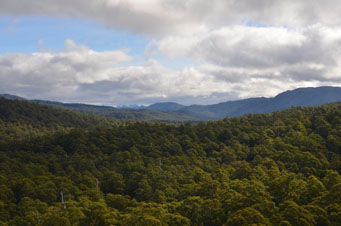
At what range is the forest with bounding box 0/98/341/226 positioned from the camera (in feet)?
135

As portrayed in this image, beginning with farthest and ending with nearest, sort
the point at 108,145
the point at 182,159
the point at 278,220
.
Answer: the point at 108,145 < the point at 182,159 < the point at 278,220

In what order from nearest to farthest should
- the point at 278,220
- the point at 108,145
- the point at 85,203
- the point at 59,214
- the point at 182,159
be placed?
1. the point at 278,220
2. the point at 59,214
3. the point at 85,203
4. the point at 182,159
5. the point at 108,145

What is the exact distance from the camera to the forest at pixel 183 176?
41.2 meters

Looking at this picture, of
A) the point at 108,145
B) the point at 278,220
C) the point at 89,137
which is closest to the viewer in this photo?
the point at 278,220

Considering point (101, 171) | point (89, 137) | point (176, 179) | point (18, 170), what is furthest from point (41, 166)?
point (176, 179)

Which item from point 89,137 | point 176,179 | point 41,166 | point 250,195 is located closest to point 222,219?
point 250,195

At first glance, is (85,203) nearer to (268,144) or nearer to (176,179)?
(176,179)

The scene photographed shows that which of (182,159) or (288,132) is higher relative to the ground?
(288,132)

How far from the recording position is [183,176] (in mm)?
72688

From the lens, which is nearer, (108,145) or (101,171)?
(101,171)

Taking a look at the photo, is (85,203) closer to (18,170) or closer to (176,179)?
(176,179)

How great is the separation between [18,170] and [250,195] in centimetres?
7216

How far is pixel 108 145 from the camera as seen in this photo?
389ft

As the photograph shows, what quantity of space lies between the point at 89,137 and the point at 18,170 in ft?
140
